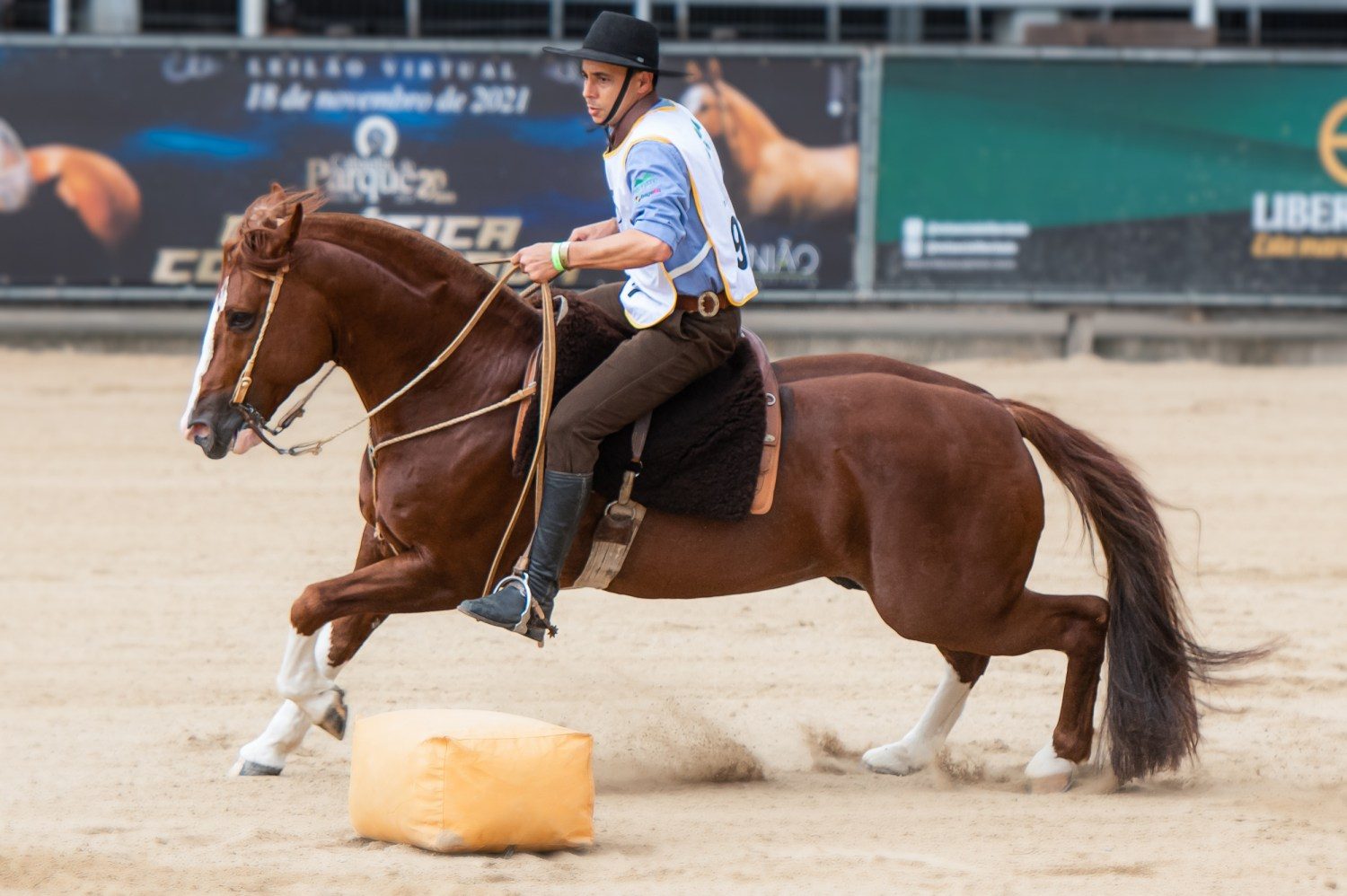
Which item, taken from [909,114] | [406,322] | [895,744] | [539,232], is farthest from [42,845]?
[909,114]

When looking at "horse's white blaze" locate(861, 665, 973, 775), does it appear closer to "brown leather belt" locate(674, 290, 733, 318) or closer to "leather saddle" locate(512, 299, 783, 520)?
"leather saddle" locate(512, 299, 783, 520)

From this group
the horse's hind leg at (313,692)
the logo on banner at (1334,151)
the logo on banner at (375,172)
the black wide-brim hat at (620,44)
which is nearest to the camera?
the black wide-brim hat at (620,44)

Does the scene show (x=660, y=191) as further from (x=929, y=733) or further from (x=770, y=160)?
(x=770, y=160)

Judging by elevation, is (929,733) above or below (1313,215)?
below

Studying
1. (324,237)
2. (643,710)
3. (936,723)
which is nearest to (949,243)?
(643,710)

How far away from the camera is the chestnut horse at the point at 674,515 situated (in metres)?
5.63

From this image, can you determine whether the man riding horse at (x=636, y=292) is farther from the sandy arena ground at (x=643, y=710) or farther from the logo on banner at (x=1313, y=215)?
the logo on banner at (x=1313, y=215)

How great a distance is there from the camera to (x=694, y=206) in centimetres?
548

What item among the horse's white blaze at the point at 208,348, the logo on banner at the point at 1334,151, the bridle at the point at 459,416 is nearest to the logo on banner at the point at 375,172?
the logo on banner at the point at 1334,151

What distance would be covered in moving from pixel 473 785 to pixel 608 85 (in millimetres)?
2146

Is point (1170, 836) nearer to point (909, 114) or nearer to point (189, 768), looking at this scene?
point (189, 768)

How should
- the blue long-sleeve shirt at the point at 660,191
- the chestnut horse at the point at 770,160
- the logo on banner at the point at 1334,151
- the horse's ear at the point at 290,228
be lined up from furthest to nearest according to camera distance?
the logo on banner at the point at 1334,151, the chestnut horse at the point at 770,160, the horse's ear at the point at 290,228, the blue long-sleeve shirt at the point at 660,191

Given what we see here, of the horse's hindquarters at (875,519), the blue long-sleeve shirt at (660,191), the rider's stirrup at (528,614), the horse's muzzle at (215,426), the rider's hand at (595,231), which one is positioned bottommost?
the rider's stirrup at (528,614)

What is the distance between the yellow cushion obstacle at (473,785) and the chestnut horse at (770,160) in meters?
10.1
